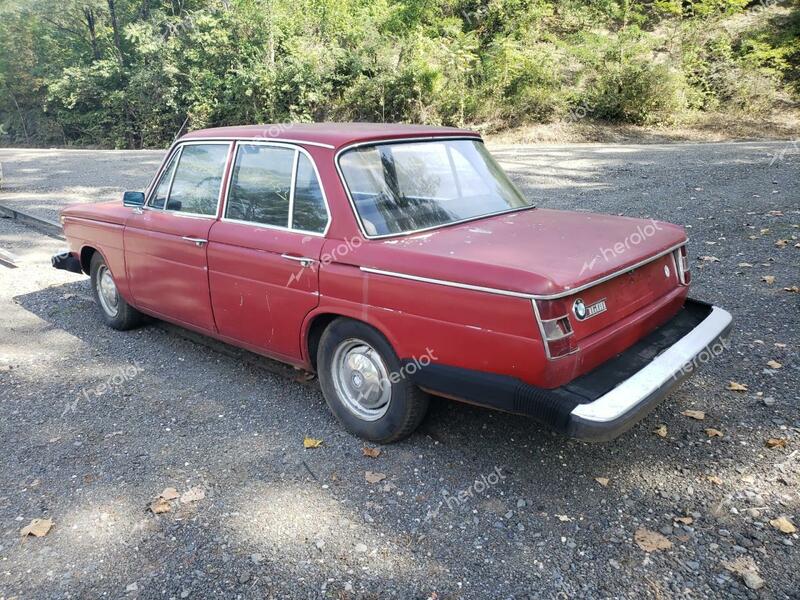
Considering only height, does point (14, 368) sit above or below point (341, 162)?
below

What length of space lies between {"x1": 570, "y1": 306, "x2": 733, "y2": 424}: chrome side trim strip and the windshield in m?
1.38

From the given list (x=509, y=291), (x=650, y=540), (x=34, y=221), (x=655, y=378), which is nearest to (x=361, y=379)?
(x=509, y=291)

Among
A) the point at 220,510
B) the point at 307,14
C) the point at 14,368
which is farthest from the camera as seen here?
the point at 307,14

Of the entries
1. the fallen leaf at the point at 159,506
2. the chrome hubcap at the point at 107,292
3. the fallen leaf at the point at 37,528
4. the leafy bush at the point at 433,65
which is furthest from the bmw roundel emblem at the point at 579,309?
the leafy bush at the point at 433,65

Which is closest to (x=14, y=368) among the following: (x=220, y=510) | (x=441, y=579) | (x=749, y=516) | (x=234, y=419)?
(x=234, y=419)

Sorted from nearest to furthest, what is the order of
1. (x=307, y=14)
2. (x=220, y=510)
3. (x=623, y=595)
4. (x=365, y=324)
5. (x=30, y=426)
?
(x=623, y=595)
(x=220, y=510)
(x=365, y=324)
(x=30, y=426)
(x=307, y=14)

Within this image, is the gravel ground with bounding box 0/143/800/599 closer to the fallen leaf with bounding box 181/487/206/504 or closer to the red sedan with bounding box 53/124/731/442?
the fallen leaf with bounding box 181/487/206/504

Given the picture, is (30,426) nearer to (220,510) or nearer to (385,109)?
(220,510)

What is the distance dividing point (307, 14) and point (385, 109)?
7.67 meters

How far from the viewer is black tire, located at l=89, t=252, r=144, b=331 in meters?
5.38

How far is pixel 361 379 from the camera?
3.52 meters

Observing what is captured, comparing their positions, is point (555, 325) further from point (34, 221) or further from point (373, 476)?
point (34, 221)

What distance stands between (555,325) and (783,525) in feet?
4.60

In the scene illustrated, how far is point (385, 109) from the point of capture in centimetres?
2195
